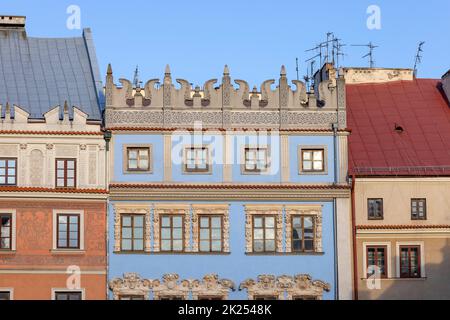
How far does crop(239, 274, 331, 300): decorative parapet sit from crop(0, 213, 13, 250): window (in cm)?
1058

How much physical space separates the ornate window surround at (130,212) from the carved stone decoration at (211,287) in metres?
2.78

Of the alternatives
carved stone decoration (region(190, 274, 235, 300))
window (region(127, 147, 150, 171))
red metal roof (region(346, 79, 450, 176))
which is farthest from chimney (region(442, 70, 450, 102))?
window (region(127, 147, 150, 171))

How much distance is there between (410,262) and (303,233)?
216 inches

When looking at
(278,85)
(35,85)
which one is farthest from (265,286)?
(35,85)

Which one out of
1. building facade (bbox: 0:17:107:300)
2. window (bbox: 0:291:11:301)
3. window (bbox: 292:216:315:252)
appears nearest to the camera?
window (bbox: 0:291:11:301)

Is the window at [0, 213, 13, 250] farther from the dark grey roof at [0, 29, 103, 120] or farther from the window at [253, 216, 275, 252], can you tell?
the window at [253, 216, 275, 252]

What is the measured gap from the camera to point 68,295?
49594mm

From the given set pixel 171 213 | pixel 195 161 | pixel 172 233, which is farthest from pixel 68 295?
pixel 195 161

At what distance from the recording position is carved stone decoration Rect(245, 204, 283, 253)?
168ft

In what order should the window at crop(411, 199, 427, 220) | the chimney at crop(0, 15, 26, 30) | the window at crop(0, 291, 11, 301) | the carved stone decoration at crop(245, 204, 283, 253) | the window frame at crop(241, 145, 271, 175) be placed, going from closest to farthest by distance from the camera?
1. the window at crop(0, 291, 11, 301)
2. the carved stone decoration at crop(245, 204, 283, 253)
3. the window frame at crop(241, 145, 271, 175)
4. the window at crop(411, 199, 427, 220)
5. the chimney at crop(0, 15, 26, 30)

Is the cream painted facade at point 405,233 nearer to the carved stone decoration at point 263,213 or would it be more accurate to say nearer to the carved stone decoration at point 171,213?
the carved stone decoration at point 263,213

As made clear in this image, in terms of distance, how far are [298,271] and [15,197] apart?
13223 mm

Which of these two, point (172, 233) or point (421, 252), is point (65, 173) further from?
point (421, 252)
